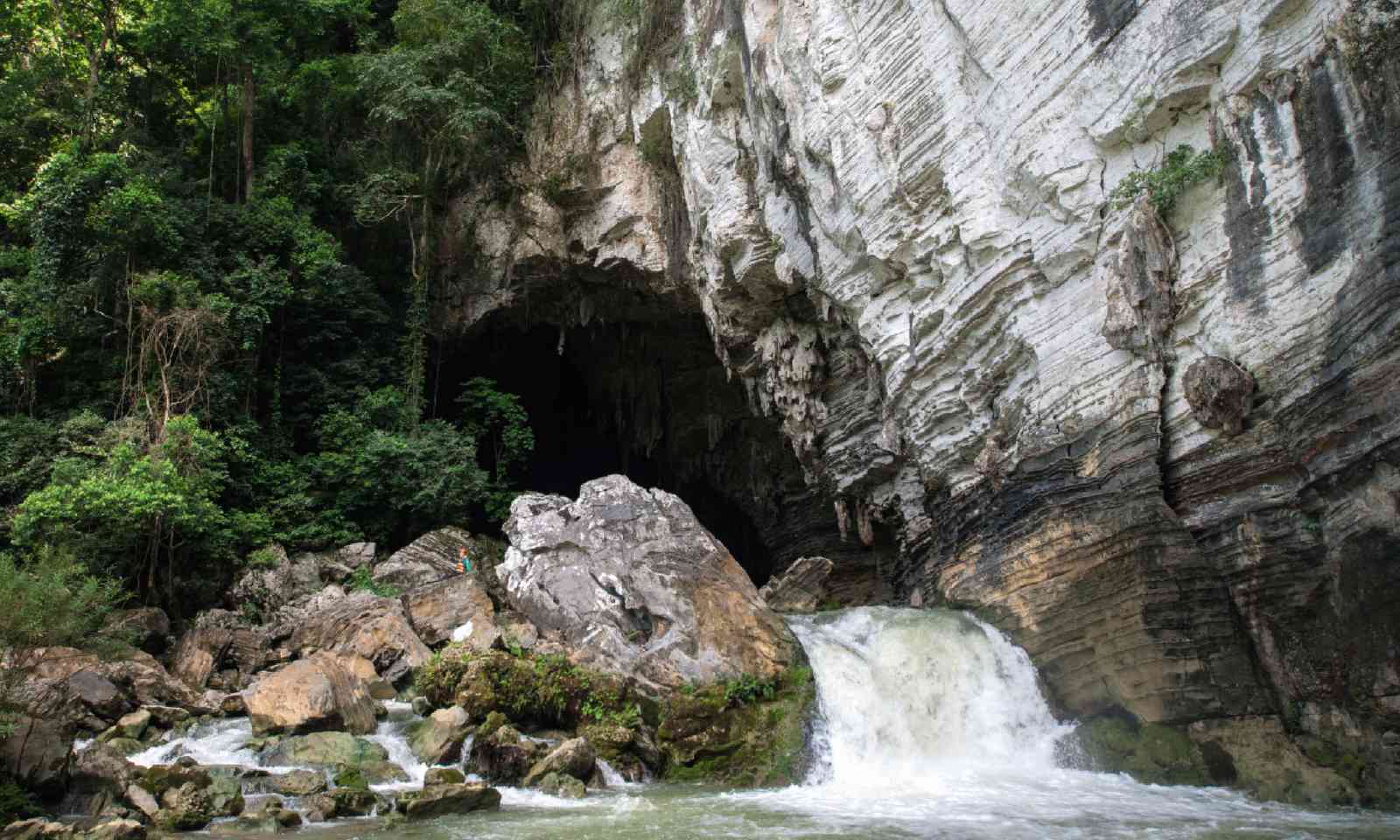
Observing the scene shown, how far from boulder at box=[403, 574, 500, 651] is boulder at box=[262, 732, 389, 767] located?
3.57 metres

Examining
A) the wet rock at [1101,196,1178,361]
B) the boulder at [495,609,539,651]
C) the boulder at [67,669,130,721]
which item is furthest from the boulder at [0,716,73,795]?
the wet rock at [1101,196,1178,361]

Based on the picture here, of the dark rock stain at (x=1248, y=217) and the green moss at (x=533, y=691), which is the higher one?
the dark rock stain at (x=1248, y=217)

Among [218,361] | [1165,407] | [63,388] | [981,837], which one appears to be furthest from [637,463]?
[981,837]

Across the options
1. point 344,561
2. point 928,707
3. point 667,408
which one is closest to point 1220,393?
point 928,707

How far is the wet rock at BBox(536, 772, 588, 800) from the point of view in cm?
822

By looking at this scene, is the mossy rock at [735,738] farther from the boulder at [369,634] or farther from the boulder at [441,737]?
the boulder at [369,634]

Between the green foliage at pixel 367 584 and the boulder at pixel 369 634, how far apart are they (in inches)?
36.0

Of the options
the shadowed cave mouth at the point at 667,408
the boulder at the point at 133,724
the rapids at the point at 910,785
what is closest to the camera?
the rapids at the point at 910,785

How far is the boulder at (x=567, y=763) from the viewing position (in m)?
8.51

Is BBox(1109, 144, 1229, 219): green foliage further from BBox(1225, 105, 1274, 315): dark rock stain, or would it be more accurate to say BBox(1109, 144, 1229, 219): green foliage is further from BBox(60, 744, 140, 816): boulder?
BBox(60, 744, 140, 816): boulder

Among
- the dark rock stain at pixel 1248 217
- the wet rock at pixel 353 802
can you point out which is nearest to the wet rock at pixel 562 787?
the wet rock at pixel 353 802

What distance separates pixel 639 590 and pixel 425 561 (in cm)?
603

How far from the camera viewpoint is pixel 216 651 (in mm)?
12578

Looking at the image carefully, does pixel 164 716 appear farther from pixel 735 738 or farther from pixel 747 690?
pixel 747 690
